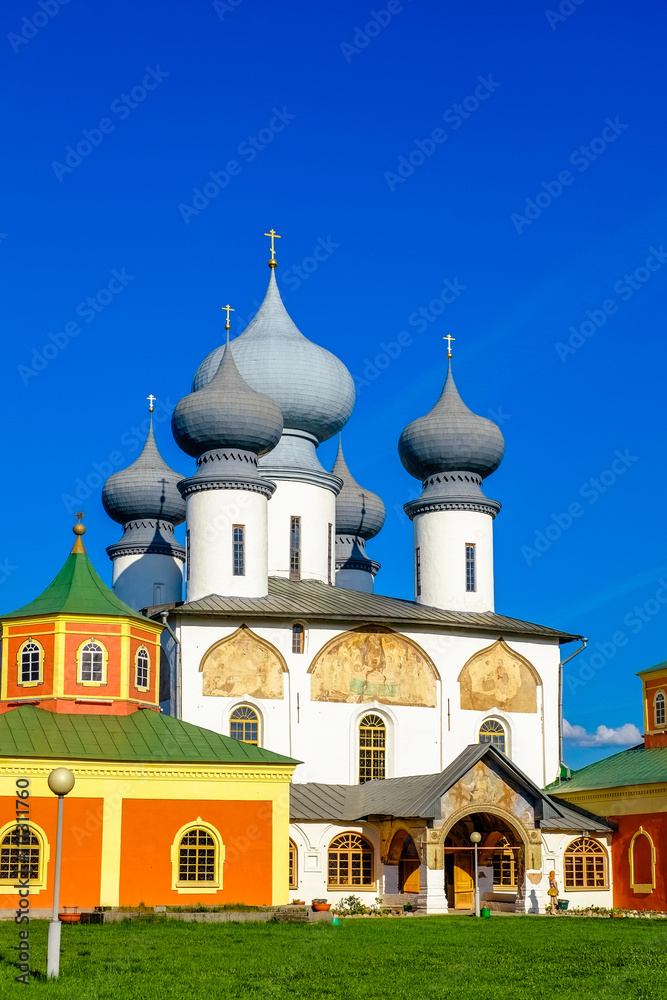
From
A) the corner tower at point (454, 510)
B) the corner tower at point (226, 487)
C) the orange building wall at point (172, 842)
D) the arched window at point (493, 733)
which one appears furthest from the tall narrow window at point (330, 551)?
the orange building wall at point (172, 842)

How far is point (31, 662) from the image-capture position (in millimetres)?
26438

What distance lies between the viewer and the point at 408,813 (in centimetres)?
2689

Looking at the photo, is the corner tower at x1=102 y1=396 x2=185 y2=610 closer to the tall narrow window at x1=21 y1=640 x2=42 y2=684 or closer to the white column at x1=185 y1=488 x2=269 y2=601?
the white column at x1=185 y1=488 x2=269 y2=601

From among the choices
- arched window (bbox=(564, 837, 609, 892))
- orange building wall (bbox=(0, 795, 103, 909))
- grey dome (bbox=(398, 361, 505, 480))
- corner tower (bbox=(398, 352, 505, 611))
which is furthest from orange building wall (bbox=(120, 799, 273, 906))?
grey dome (bbox=(398, 361, 505, 480))

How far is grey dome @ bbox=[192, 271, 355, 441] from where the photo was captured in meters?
35.2

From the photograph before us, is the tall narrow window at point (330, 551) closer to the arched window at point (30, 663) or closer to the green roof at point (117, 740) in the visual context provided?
the green roof at point (117, 740)

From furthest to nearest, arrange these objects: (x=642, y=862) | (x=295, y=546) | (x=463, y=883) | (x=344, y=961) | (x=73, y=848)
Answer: (x=295, y=546)
(x=463, y=883)
(x=642, y=862)
(x=73, y=848)
(x=344, y=961)

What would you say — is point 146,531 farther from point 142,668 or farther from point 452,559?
point 142,668

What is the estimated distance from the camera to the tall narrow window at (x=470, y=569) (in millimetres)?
33438

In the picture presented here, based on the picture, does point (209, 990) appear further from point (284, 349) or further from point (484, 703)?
point (284, 349)

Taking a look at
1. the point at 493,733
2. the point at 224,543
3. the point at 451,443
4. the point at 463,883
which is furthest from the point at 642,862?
the point at 224,543

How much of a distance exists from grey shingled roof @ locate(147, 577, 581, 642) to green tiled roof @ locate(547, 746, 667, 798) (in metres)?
3.14

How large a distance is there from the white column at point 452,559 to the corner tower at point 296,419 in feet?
8.23

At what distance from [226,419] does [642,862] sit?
1312cm
